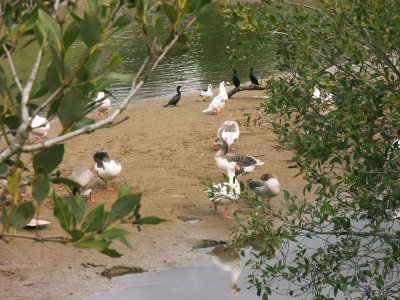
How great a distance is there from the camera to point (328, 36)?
289 inches

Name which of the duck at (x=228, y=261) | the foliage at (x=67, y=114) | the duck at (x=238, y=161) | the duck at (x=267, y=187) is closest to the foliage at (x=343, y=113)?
the duck at (x=228, y=261)

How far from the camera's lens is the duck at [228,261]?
10.5 meters

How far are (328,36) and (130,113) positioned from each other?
1334cm

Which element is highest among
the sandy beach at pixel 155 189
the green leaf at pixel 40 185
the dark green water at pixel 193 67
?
the green leaf at pixel 40 185

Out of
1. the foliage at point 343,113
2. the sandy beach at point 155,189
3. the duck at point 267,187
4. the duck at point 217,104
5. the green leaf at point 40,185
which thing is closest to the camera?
the green leaf at point 40,185

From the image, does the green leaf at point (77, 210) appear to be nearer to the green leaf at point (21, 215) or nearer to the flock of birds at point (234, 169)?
the green leaf at point (21, 215)

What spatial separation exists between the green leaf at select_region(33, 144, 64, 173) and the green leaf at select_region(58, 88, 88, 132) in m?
0.09

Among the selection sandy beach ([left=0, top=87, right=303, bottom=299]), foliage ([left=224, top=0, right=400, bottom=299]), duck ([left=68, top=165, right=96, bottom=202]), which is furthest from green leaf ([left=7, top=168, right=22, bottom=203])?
duck ([left=68, top=165, right=96, bottom=202])

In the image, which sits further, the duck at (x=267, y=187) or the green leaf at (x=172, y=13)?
the duck at (x=267, y=187)

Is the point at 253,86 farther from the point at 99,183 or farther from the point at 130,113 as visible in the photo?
the point at 99,183

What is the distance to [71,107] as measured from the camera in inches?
106

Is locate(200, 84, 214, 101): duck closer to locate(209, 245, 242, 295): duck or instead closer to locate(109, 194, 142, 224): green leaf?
locate(209, 245, 242, 295): duck

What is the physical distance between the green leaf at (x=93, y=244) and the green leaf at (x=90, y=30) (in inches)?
24.2

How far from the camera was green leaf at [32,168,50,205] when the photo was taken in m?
2.73
